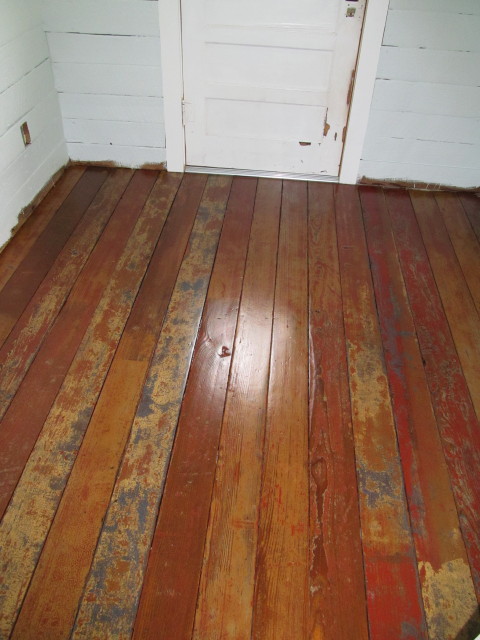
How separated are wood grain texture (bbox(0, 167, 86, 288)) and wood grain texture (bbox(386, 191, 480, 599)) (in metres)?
1.93

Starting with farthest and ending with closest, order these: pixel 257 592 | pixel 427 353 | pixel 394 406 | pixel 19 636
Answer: pixel 427 353 < pixel 394 406 < pixel 257 592 < pixel 19 636

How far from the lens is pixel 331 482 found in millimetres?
1704

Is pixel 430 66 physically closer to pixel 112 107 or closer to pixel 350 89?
pixel 350 89

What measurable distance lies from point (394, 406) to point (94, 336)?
1.24 meters

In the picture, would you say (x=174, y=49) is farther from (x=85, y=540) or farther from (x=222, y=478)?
(x=85, y=540)

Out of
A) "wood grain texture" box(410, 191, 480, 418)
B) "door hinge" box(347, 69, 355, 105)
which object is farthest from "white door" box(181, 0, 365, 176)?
"wood grain texture" box(410, 191, 480, 418)

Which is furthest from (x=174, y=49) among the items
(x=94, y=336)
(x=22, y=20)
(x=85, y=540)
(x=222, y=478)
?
(x=85, y=540)

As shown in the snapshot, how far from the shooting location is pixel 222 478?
1698 mm

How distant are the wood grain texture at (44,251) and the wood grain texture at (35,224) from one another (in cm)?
3

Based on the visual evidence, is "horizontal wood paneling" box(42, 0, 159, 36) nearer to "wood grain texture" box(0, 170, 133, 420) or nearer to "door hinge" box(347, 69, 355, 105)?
"wood grain texture" box(0, 170, 133, 420)

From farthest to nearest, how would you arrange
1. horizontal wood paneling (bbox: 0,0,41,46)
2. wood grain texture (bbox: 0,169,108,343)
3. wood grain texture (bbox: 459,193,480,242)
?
wood grain texture (bbox: 459,193,480,242) < horizontal wood paneling (bbox: 0,0,41,46) < wood grain texture (bbox: 0,169,108,343)

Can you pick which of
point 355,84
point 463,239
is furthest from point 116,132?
point 463,239

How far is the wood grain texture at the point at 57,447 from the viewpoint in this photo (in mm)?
1461

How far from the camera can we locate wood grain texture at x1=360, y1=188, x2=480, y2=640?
1429 millimetres
